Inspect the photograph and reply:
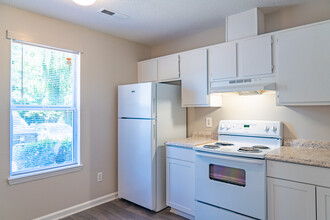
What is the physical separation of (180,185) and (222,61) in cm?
155

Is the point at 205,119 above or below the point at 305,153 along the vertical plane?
above

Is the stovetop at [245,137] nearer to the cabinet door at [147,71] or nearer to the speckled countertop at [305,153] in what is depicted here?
the speckled countertop at [305,153]

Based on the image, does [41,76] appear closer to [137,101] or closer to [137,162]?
[137,101]

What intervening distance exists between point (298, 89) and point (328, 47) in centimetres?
42

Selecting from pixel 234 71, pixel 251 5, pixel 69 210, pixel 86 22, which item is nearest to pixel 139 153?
pixel 69 210

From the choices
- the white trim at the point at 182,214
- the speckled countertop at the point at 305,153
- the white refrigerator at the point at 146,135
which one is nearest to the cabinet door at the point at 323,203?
the speckled countertop at the point at 305,153

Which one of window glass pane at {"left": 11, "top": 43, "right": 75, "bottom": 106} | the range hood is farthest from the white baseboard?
the range hood

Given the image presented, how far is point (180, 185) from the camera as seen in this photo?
2686 millimetres

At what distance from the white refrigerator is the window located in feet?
2.08

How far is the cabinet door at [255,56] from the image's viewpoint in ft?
7.46

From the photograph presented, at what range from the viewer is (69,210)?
2.77 m

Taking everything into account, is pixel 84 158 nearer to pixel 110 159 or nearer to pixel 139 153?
pixel 110 159

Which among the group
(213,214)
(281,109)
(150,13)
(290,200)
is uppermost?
(150,13)

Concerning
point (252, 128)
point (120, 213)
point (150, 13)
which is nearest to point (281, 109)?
point (252, 128)
